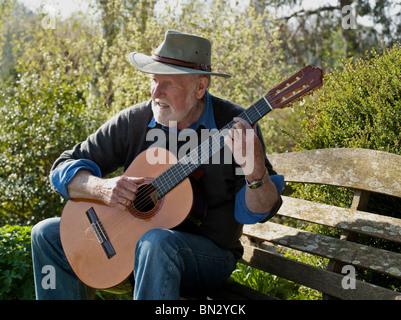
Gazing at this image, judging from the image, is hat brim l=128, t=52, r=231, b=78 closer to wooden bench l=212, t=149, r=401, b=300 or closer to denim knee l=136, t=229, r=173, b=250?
wooden bench l=212, t=149, r=401, b=300

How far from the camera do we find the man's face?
2.73 m

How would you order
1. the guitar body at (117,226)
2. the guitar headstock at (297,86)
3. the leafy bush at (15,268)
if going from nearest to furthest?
the guitar headstock at (297,86) → the guitar body at (117,226) → the leafy bush at (15,268)

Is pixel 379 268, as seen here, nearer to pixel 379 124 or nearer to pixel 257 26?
pixel 379 124

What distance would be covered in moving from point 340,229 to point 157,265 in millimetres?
1007

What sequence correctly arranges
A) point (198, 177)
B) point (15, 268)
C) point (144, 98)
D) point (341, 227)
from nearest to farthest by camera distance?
point (341, 227), point (198, 177), point (15, 268), point (144, 98)

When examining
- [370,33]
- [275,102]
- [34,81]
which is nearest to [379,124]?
[275,102]

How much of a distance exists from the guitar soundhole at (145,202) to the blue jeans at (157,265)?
22 cm

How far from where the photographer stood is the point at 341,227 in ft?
8.21

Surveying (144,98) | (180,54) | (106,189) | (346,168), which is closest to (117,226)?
(106,189)

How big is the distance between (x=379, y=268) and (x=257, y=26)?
6.07 metres

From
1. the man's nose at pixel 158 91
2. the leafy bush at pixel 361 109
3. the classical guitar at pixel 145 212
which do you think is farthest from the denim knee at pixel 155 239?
the leafy bush at pixel 361 109

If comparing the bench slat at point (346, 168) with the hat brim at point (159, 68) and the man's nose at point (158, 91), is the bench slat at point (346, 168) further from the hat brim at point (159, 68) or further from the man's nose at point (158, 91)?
the man's nose at point (158, 91)

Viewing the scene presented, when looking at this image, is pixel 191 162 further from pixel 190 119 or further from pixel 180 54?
pixel 180 54

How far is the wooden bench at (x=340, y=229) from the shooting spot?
2.29 m
